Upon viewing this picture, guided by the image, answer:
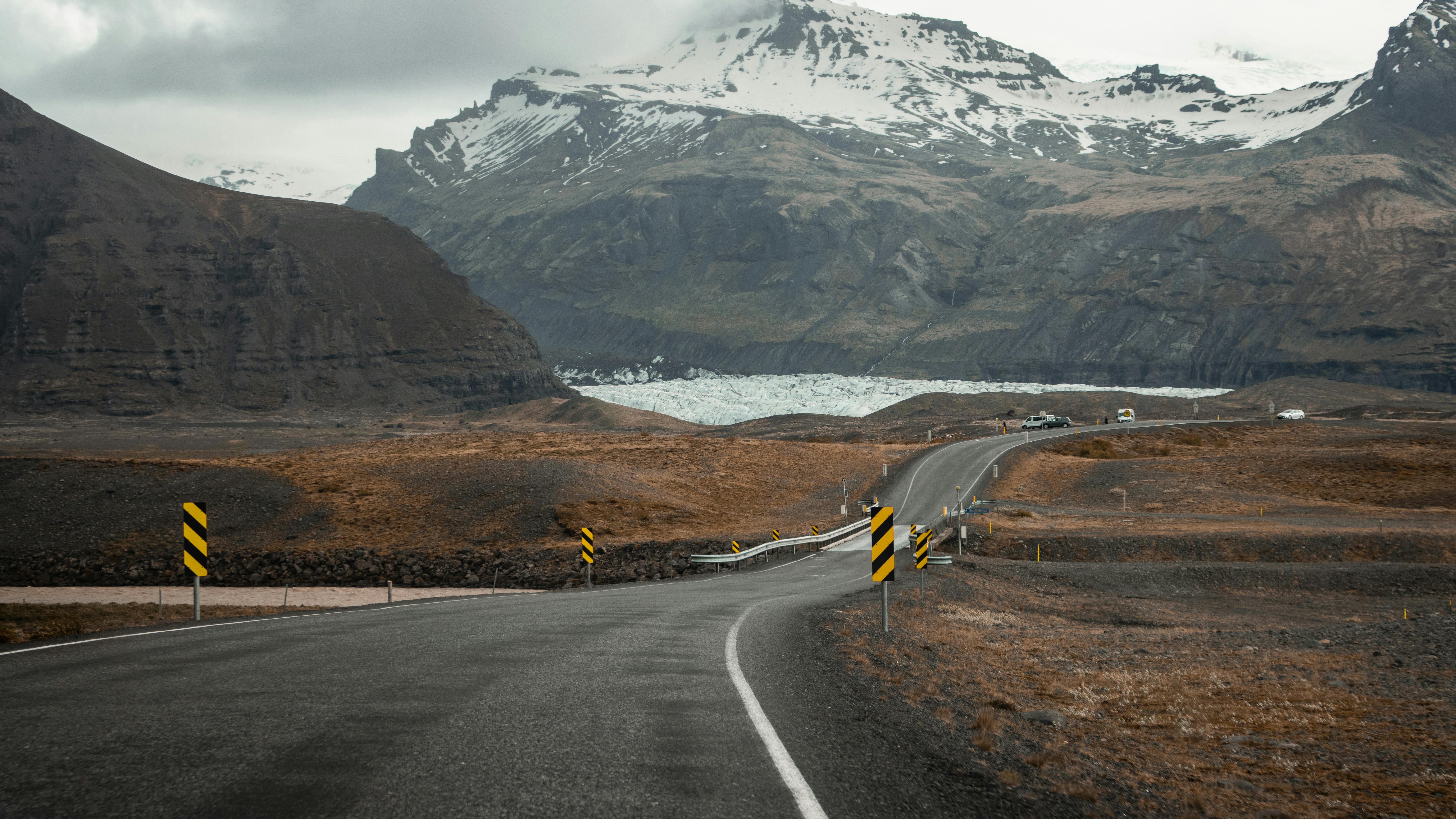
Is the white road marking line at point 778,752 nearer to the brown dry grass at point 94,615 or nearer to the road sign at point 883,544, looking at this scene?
the road sign at point 883,544

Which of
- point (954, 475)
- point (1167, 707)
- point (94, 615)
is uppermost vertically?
point (954, 475)

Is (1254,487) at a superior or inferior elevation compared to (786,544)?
superior

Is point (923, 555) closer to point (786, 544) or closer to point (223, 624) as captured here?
point (786, 544)

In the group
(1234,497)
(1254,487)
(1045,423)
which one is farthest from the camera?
(1045,423)

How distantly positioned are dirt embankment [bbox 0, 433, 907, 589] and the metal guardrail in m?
1.82

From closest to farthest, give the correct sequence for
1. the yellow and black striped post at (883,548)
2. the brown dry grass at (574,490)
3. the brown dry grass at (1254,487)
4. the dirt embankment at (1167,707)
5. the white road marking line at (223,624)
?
the dirt embankment at (1167,707)
the white road marking line at (223,624)
the yellow and black striped post at (883,548)
the brown dry grass at (1254,487)
the brown dry grass at (574,490)

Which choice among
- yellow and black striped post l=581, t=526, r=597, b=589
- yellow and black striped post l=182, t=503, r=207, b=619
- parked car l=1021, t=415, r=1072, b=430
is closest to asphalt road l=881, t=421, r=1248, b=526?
parked car l=1021, t=415, r=1072, b=430

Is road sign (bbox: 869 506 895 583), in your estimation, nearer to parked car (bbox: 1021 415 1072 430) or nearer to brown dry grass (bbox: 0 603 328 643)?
brown dry grass (bbox: 0 603 328 643)

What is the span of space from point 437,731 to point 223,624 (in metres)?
9.46

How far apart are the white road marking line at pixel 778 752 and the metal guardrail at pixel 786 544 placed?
22.3 metres

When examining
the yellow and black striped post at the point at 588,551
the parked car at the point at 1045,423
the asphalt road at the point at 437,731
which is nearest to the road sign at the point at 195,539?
→ the asphalt road at the point at 437,731

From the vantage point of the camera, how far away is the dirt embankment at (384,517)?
124 ft

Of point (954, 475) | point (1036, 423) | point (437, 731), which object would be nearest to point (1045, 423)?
point (1036, 423)

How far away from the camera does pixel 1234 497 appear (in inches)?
1976
